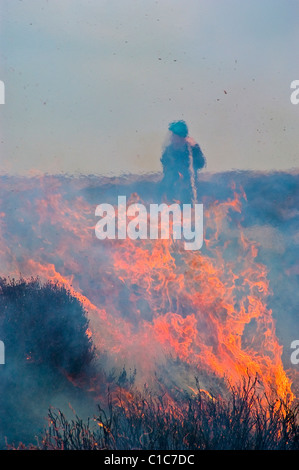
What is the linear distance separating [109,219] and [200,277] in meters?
1.13

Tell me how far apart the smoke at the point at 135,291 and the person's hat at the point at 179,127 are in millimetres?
549

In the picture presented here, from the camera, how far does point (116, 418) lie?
3211 mm

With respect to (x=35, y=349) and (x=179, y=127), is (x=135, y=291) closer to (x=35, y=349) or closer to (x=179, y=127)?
(x=35, y=349)

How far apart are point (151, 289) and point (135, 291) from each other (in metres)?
0.17

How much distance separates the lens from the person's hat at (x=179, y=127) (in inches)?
175

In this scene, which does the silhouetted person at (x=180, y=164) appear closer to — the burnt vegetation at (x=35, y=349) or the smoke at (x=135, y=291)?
the smoke at (x=135, y=291)

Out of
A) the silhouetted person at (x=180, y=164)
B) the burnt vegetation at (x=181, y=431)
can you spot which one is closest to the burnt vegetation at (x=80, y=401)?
the burnt vegetation at (x=181, y=431)

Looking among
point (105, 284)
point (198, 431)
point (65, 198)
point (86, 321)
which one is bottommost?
point (198, 431)

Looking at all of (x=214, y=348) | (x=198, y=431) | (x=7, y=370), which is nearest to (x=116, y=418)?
(x=198, y=431)

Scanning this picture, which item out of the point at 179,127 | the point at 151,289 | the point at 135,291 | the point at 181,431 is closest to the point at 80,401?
the point at 181,431

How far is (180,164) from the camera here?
4586 millimetres

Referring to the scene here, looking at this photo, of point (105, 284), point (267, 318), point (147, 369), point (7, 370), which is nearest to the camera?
point (7, 370)

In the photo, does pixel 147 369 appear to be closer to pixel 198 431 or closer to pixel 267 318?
pixel 198 431

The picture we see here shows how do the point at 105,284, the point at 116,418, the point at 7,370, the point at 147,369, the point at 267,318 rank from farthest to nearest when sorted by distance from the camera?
1. the point at 267,318
2. the point at 105,284
3. the point at 147,369
4. the point at 7,370
5. the point at 116,418
